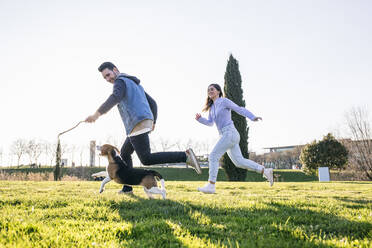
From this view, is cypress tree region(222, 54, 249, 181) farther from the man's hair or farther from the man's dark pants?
the man's hair

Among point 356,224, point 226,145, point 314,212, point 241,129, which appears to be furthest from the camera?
point 241,129

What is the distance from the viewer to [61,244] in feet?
6.25

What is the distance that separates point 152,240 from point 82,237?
56cm

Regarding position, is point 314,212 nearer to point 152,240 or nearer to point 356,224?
point 356,224

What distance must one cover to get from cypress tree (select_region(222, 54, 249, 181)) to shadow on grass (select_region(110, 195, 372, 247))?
63.1 ft

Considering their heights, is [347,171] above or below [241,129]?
below

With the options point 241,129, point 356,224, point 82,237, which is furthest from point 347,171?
point 82,237

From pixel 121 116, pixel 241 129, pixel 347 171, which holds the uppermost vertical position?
pixel 241 129

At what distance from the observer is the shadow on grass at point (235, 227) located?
2041 millimetres

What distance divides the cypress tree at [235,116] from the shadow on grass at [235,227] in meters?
19.2

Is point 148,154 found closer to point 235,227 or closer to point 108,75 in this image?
point 108,75

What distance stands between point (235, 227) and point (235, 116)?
21859mm

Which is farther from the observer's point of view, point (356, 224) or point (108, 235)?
point (356, 224)

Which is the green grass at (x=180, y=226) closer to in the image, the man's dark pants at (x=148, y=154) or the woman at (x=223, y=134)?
the man's dark pants at (x=148, y=154)
